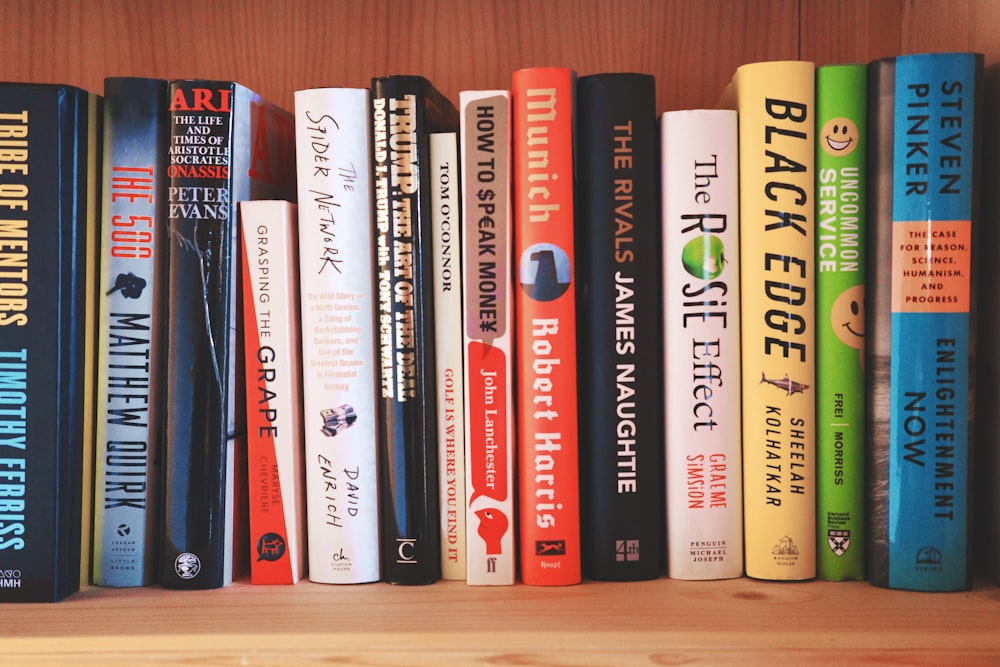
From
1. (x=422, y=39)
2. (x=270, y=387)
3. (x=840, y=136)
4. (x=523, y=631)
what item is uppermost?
(x=422, y=39)

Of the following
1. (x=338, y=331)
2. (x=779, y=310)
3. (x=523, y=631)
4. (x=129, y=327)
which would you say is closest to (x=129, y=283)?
(x=129, y=327)

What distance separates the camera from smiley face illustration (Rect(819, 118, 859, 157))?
2.09 feet

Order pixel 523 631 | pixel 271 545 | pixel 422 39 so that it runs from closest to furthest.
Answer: pixel 523 631
pixel 271 545
pixel 422 39

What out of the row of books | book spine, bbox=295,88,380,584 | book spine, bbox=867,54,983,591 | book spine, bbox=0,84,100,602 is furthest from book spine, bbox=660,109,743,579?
book spine, bbox=0,84,100,602

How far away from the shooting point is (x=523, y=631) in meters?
0.56

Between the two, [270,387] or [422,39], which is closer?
[270,387]

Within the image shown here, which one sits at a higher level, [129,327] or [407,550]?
[129,327]

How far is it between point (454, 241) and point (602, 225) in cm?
11

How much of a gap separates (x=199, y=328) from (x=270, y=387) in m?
0.07

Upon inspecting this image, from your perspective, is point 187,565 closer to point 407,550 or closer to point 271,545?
point 271,545

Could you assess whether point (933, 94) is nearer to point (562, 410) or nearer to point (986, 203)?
point (986, 203)

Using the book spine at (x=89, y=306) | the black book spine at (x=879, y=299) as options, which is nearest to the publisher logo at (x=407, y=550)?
the book spine at (x=89, y=306)

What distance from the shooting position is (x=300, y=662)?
1.83 ft

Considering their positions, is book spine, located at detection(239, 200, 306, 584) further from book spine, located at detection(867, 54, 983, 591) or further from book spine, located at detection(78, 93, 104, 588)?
book spine, located at detection(867, 54, 983, 591)
